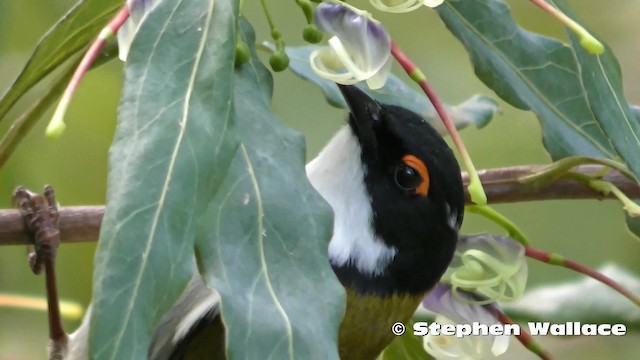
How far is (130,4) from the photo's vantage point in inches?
44.8

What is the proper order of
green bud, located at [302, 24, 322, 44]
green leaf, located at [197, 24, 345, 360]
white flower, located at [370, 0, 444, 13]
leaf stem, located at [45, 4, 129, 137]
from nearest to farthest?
leaf stem, located at [45, 4, 129, 137] → green leaf, located at [197, 24, 345, 360] → white flower, located at [370, 0, 444, 13] → green bud, located at [302, 24, 322, 44]

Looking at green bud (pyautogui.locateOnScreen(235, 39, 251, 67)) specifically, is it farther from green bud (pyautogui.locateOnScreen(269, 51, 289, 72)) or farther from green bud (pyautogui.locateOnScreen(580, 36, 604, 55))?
green bud (pyautogui.locateOnScreen(580, 36, 604, 55))

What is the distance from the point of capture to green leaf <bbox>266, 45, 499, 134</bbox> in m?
1.84

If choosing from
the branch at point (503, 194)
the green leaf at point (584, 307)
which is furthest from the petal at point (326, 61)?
the green leaf at point (584, 307)

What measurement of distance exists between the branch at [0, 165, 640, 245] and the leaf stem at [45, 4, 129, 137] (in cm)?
57

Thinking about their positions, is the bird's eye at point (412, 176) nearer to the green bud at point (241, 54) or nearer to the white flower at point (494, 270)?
the white flower at point (494, 270)

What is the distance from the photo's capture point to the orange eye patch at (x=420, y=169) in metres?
1.67

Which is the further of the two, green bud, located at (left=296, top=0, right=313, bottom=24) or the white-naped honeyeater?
the white-naped honeyeater

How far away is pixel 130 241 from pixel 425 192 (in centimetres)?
80

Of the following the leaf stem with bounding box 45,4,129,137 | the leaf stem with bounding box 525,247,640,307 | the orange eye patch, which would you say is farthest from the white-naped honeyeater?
the leaf stem with bounding box 45,4,129,137

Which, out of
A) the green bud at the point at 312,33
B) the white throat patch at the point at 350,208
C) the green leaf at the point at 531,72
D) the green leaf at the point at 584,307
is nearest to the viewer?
the green bud at the point at 312,33

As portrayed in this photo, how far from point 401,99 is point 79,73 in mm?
1004

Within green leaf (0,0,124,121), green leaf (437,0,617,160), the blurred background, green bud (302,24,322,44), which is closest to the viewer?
green bud (302,24,322,44)

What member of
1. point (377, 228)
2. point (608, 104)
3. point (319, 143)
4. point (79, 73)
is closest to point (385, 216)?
point (377, 228)
